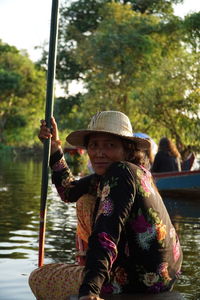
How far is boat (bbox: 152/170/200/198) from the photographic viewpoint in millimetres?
16953

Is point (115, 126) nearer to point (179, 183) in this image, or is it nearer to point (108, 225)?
point (108, 225)

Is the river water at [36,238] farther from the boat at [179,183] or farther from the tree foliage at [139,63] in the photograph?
the tree foliage at [139,63]

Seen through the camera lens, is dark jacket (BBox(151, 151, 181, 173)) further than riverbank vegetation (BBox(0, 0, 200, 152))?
No

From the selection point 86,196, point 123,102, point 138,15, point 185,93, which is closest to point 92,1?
point 138,15

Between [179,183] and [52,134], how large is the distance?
511 inches

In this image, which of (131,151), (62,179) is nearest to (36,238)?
(62,179)

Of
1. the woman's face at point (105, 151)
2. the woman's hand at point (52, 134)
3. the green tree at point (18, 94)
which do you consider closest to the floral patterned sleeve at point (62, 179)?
the woman's hand at point (52, 134)

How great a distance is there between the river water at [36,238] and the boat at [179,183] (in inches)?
10.2

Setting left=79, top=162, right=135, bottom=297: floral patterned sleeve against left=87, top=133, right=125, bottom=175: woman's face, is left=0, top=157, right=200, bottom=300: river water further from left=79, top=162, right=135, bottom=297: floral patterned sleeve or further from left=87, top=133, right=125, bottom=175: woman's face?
left=79, top=162, right=135, bottom=297: floral patterned sleeve

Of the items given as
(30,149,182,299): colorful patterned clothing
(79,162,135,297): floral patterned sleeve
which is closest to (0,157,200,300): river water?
(30,149,182,299): colorful patterned clothing

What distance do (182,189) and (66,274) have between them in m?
14.1

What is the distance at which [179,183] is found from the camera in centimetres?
1728

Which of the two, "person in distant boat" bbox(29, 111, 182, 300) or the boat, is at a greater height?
"person in distant boat" bbox(29, 111, 182, 300)

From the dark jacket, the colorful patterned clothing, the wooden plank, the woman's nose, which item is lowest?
the dark jacket
